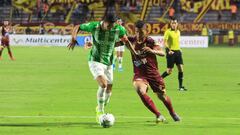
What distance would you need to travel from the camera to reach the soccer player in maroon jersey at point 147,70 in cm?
1409

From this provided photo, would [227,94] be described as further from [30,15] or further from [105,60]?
[30,15]

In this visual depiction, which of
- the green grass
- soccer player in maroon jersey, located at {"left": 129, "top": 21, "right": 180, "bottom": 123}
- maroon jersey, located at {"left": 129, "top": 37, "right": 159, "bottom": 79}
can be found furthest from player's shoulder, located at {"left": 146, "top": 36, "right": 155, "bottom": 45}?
the green grass

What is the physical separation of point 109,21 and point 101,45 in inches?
26.5

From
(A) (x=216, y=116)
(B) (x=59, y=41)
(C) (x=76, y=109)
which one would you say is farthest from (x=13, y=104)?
(B) (x=59, y=41)

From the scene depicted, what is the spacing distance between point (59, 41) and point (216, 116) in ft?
146

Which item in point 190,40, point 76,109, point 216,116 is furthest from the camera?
point 190,40

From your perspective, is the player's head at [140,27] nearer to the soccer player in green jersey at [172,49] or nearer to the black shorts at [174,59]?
the soccer player in green jersey at [172,49]

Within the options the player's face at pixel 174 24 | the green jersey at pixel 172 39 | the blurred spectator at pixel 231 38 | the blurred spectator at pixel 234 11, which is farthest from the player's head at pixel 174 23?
the blurred spectator at pixel 234 11

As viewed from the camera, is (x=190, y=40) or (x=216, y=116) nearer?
(x=216, y=116)

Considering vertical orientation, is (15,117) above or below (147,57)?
below

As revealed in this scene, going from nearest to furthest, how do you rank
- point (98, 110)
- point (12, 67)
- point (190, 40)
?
point (98, 110)
point (12, 67)
point (190, 40)

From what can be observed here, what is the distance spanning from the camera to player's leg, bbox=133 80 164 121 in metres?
14.0

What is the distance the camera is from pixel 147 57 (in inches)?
569

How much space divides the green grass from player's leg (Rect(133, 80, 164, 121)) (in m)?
0.31
